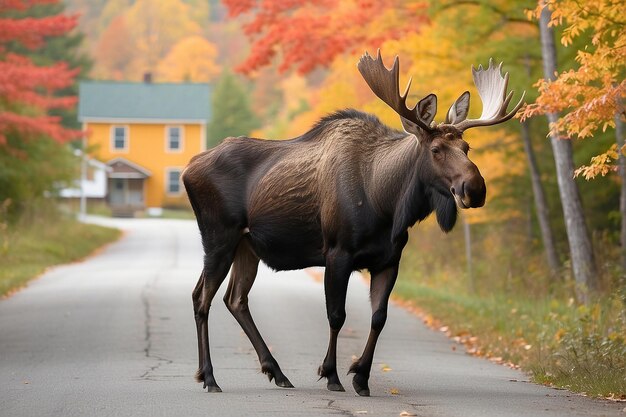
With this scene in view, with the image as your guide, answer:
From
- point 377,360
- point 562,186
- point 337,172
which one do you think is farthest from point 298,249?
point 562,186

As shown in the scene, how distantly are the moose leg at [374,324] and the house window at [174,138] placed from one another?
2770 inches

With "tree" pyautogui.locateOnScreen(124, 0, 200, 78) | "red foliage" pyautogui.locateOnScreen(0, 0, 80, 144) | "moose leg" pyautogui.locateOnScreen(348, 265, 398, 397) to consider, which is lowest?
"moose leg" pyautogui.locateOnScreen(348, 265, 398, 397)

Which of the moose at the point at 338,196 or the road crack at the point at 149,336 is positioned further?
the road crack at the point at 149,336

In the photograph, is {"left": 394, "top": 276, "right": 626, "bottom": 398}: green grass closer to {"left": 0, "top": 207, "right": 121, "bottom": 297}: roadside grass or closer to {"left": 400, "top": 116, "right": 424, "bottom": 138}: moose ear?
{"left": 400, "top": 116, "right": 424, "bottom": 138}: moose ear

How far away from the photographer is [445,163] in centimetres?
988

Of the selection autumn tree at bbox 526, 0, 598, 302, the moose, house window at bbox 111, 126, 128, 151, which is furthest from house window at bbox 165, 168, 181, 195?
the moose

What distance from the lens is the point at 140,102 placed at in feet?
263

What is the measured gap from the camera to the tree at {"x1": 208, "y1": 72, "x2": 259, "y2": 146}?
296 ft

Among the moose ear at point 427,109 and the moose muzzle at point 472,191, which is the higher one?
the moose ear at point 427,109

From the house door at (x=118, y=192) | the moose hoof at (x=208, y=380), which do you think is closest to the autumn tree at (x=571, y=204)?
the moose hoof at (x=208, y=380)

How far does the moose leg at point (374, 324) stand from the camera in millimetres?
10172

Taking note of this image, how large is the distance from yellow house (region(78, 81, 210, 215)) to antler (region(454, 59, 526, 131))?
69105 mm

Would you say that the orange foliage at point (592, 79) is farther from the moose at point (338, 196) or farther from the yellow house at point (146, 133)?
the yellow house at point (146, 133)

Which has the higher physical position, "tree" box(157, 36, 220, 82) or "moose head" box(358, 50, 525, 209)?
"tree" box(157, 36, 220, 82)
